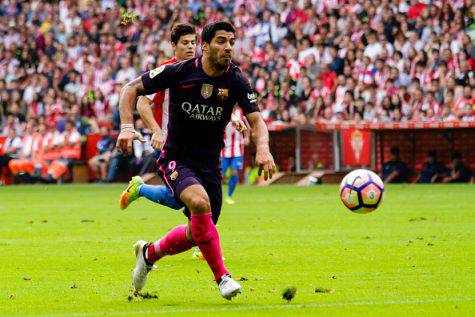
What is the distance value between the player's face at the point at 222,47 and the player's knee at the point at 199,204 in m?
1.05

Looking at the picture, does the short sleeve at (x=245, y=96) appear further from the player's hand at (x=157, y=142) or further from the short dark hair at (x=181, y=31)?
the short dark hair at (x=181, y=31)

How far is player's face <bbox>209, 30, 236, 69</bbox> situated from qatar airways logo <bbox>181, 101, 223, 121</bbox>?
36 centimetres

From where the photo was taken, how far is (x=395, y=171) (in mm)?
27297

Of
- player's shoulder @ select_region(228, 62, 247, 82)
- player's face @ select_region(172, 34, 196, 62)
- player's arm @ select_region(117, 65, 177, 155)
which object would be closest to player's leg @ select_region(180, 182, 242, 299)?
player's arm @ select_region(117, 65, 177, 155)

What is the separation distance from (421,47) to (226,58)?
63.9 ft

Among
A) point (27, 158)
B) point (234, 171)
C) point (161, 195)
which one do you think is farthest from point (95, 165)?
point (161, 195)

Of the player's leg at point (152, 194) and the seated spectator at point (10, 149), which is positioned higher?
the player's leg at point (152, 194)

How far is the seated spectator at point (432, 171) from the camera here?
26.8m

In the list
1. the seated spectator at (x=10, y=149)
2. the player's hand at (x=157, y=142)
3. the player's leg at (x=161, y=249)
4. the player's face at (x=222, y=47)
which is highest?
the player's face at (x=222, y=47)

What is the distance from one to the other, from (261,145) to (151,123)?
6.88 ft

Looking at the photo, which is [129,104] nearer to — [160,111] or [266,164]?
[266,164]

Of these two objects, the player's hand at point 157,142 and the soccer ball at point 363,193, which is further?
the soccer ball at point 363,193

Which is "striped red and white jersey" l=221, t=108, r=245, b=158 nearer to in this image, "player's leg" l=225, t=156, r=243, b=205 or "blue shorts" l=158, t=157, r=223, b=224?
"player's leg" l=225, t=156, r=243, b=205

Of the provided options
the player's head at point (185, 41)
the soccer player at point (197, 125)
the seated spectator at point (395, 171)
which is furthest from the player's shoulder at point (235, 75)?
the seated spectator at point (395, 171)
